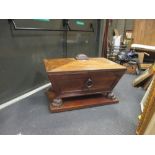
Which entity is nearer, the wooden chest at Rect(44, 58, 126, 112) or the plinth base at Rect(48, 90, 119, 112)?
the wooden chest at Rect(44, 58, 126, 112)

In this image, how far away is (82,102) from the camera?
5.32 ft

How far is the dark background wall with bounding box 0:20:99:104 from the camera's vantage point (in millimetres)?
1469

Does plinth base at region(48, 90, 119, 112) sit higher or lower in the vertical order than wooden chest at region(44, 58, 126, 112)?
lower

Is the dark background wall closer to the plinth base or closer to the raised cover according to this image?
the raised cover

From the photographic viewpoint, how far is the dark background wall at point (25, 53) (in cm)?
147

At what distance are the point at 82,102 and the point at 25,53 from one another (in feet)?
2.73

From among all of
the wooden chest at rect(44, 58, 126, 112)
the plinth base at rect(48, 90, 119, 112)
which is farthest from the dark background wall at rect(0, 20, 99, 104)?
the plinth base at rect(48, 90, 119, 112)

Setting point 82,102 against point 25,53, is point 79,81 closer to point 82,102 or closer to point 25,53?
point 82,102

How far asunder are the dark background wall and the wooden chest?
32cm

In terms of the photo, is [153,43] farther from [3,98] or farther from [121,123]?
[3,98]

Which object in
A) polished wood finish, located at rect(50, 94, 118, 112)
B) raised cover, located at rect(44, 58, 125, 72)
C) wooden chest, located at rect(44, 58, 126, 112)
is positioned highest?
raised cover, located at rect(44, 58, 125, 72)

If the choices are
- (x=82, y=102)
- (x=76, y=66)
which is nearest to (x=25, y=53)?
(x=76, y=66)

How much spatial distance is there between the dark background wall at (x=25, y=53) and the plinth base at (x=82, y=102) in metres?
0.48

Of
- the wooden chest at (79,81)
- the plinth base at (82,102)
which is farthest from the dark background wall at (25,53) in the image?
the plinth base at (82,102)
